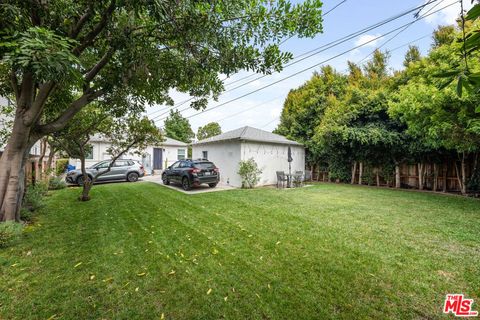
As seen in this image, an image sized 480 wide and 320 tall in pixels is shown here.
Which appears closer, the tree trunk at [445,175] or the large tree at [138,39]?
the large tree at [138,39]

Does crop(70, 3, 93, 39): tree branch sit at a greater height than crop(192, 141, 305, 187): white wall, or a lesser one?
greater

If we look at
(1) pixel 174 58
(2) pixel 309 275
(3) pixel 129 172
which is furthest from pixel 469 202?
(3) pixel 129 172

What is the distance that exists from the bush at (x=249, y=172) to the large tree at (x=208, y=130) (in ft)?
120

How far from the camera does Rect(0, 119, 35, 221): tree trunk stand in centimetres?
443

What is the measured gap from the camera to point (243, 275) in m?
3.10

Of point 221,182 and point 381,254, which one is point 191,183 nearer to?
point 221,182

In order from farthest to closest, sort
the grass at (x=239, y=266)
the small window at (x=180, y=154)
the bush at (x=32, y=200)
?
the small window at (x=180, y=154)
the bush at (x=32, y=200)
the grass at (x=239, y=266)

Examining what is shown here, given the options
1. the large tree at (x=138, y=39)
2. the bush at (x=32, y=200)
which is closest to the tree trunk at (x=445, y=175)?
the large tree at (x=138, y=39)

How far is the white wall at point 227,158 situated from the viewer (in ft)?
39.1

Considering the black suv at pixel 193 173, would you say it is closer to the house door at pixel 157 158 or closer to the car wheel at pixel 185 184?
the car wheel at pixel 185 184

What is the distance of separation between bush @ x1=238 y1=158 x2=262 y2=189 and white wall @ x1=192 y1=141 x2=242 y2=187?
0.35 metres

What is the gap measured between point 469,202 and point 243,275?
30.8 feet

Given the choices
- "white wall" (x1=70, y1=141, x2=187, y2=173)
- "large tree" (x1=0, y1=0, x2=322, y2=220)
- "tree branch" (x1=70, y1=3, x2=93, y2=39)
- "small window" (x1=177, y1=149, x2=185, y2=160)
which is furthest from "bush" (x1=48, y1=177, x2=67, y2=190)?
"small window" (x1=177, y1=149, x2=185, y2=160)

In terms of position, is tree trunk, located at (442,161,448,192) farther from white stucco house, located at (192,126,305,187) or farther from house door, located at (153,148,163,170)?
house door, located at (153,148,163,170)
